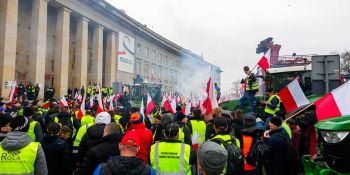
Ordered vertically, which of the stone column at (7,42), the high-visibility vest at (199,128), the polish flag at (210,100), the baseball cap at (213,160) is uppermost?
the stone column at (7,42)

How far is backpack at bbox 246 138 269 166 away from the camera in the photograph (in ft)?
16.0

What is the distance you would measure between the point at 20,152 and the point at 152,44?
52.4m

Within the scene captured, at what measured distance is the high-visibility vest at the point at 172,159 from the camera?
13.6 ft

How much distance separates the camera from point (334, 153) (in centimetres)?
375

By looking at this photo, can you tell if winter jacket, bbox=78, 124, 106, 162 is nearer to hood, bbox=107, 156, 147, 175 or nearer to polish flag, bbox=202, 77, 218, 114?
hood, bbox=107, 156, 147, 175

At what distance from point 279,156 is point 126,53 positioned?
4166cm

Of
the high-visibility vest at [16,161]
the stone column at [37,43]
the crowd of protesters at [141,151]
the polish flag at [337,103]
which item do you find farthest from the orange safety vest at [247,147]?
the stone column at [37,43]

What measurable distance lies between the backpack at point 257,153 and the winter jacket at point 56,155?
2896 millimetres

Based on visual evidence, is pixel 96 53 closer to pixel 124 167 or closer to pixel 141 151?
pixel 141 151

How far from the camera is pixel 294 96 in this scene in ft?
22.3

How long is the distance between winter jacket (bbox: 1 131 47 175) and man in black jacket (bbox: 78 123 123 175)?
0.51 m

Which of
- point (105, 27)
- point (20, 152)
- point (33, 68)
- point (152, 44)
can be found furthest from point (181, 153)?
point (152, 44)

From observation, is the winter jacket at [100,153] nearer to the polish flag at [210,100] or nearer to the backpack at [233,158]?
the backpack at [233,158]

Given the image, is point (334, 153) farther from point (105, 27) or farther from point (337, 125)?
point (105, 27)
